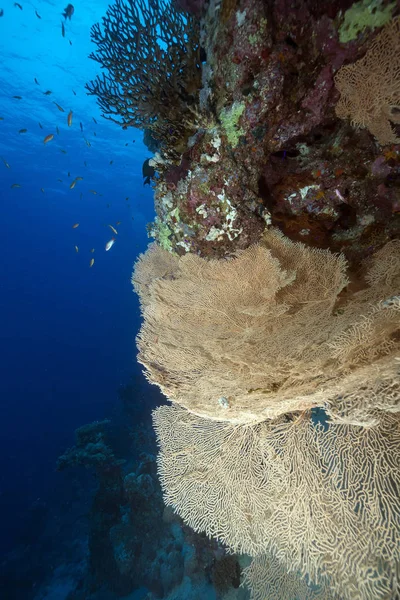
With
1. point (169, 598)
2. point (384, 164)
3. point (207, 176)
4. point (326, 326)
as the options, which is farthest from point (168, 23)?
point (169, 598)

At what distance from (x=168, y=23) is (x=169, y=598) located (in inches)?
537

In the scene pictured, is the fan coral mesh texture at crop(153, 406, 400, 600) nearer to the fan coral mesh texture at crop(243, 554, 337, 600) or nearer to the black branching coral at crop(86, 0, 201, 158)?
the fan coral mesh texture at crop(243, 554, 337, 600)

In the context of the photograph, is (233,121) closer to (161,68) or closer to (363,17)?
(363,17)

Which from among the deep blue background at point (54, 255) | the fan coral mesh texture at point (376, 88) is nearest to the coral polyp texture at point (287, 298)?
the fan coral mesh texture at point (376, 88)

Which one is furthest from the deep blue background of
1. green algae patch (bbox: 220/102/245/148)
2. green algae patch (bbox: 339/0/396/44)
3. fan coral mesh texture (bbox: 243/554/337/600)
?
fan coral mesh texture (bbox: 243/554/337/600)

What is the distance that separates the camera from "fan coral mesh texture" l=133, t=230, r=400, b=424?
226cm

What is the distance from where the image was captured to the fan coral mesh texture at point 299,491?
7.50 ft

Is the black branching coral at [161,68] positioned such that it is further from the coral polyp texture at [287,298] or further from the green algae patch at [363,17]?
the green algae patch at [363,17]

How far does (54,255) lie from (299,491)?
76.8 metres

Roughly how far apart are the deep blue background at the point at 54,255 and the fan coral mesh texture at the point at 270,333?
13.2 meters

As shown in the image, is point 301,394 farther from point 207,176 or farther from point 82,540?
point 82,540

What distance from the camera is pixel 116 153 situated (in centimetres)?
4675

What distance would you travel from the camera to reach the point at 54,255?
70.2m

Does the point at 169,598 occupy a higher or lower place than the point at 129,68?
lower
